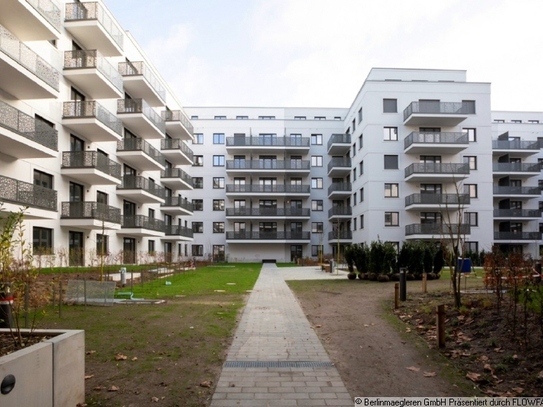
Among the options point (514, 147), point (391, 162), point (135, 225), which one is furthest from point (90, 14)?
point (514, 147)

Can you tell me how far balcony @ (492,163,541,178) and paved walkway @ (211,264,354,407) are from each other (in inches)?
1904

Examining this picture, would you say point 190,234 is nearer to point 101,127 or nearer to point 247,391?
point 101,127

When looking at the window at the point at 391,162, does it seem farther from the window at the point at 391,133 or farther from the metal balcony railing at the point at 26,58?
the metal balcony railing at the point at 26,58

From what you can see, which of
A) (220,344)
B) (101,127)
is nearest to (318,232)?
(101,127)

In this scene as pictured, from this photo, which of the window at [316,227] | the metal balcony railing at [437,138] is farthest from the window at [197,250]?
the metal balcony railing at [437,138]

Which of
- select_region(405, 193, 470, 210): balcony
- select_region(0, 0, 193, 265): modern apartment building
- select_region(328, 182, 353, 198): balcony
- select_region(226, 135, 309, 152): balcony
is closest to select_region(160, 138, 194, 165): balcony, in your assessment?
select_region(0, 0, 193, 265): modern apartment building

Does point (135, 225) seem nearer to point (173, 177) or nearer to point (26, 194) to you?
point (173, 177)

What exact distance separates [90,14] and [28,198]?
12641 millimetres

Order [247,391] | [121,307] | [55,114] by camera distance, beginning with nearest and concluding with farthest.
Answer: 1. [247,391]
2. [121,307]
3. [55,114]

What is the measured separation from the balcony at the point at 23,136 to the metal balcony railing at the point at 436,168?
100ft

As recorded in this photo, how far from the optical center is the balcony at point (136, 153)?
108 ft

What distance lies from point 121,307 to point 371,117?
35.7 m

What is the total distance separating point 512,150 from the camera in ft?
166

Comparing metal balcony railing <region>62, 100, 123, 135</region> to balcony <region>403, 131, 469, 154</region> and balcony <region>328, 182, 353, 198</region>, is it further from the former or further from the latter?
balcony <region>328, 182, 353, 198</region>
